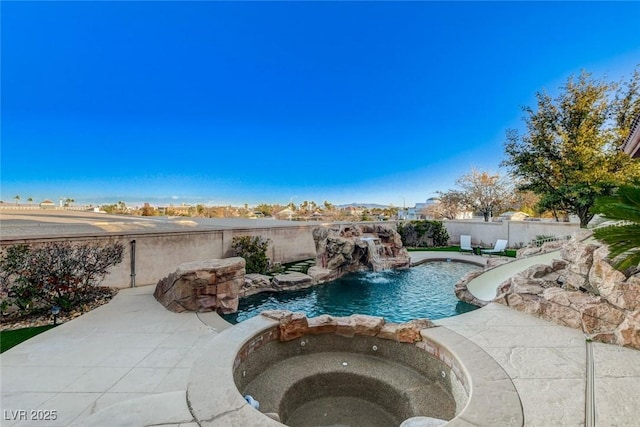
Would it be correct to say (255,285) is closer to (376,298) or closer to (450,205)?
(376,298)

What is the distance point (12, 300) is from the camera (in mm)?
5215

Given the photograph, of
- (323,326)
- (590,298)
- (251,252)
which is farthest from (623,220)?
(251,252)

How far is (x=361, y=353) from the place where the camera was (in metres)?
3.93

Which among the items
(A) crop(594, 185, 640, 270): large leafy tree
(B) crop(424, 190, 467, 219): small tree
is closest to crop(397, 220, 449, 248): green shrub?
(B) crop(424, 190, 467, 219): small tree

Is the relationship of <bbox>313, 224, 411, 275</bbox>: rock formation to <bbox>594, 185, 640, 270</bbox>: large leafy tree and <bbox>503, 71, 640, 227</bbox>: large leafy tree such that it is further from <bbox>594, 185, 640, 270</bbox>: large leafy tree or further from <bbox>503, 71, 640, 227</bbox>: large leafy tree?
<bbox>503, 71, 640, 227</bbox>: large leafy tree

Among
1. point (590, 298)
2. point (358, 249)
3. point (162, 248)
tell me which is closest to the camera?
point (590, 298)

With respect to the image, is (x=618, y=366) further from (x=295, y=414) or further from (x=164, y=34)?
(x=164, y=34)

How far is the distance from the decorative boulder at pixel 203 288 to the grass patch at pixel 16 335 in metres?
1.83

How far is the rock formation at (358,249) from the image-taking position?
10.2m

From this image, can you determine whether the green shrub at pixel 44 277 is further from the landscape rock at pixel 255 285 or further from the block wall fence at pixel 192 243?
the landscape rock at pixel 255 285

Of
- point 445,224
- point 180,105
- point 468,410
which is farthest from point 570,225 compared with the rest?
point 180,105

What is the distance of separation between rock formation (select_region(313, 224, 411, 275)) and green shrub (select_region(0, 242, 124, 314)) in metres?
6.80

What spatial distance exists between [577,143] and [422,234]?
27.5ft

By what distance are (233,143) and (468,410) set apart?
71.4 ft
